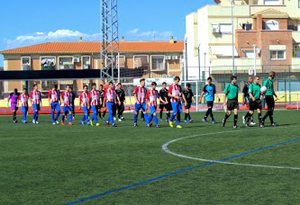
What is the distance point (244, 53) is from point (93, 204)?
198 ft

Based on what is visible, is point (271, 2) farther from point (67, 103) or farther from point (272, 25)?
point (67, 103)

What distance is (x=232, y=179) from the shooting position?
9.55m

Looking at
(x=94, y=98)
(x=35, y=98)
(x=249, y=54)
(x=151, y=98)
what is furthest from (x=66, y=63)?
(x=151, y=98)

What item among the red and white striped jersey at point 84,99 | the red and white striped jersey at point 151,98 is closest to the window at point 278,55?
the red and white striped jersey at point 84,99

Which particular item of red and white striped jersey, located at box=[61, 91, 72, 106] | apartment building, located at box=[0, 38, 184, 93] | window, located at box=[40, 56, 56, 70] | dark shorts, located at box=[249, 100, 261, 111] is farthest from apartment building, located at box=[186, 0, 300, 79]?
dark shorts, located at box=[249, 100, 261, 111]

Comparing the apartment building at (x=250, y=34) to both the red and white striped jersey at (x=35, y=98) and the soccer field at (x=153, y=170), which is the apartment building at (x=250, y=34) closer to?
the red and white striped jersey at (x=35, y=98)

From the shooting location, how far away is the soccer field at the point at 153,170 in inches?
326

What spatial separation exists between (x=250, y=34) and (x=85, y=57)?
1325 inches

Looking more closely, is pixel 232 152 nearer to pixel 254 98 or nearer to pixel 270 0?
pixel 254 98

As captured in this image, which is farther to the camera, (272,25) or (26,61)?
(26,61)

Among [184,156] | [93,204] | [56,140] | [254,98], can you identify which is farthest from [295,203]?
[254,98]

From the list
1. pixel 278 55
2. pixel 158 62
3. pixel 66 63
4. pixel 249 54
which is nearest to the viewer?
pixel 278 55

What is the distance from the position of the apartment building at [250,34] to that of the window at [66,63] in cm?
2707

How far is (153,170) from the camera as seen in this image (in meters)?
10.7
